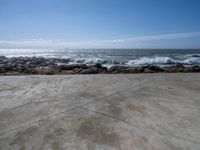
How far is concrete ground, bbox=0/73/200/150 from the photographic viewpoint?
1.70m

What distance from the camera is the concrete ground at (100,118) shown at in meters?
1.70

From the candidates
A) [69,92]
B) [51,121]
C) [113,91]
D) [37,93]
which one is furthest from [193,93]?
[37,93]

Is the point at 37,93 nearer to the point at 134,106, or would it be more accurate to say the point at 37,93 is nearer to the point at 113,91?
the point at 113,91

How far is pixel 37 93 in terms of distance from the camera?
3326mm

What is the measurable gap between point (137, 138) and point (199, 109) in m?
1.22

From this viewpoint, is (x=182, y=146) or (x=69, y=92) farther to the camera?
(x=69, y=92)

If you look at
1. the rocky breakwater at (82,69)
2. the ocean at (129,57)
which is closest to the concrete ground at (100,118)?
the rocky breakwater at (82,69)

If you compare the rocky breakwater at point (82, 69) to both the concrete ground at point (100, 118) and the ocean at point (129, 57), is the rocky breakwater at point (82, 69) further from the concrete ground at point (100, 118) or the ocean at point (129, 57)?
the ocean at point (129, 57)

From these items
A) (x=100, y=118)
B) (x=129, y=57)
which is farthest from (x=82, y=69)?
(x=129, y=57)

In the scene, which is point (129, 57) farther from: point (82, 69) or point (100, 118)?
point (100, 118)

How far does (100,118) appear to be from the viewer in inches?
86.7

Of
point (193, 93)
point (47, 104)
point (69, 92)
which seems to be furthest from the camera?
point (69, 92)

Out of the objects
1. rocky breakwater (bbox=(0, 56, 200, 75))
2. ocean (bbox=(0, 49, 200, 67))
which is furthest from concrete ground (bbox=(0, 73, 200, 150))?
ocean (bbox=(0, 49, 200, 67))

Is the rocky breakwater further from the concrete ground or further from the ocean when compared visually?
the ocean
